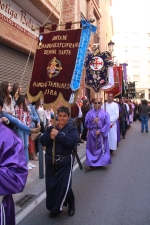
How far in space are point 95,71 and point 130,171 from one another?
3.37 m

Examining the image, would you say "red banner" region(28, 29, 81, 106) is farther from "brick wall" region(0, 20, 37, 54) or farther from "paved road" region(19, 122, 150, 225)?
"brick wall" region(0, 20, 37, 54)

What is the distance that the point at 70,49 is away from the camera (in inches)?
173

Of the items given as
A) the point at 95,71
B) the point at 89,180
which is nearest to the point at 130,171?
the point at 89,180

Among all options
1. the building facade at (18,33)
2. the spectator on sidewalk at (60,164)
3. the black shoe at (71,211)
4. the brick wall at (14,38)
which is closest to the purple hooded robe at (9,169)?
the spectator on sidewalk at (60,164)

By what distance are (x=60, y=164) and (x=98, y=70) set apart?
5039 mm

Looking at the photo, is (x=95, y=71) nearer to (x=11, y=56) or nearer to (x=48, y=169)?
(x=11, y=56)

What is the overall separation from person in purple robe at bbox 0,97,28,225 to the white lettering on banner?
7.76 metres

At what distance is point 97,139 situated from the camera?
6.82m

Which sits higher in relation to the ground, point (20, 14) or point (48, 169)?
point (20, 14)

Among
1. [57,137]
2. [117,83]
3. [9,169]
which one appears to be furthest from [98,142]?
[117,83]

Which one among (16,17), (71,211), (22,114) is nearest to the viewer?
(71,211)

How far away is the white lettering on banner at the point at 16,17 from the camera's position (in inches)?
347

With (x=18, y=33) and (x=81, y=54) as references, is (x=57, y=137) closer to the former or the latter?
(x=81, y=54)

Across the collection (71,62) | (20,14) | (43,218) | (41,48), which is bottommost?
(43,218)
